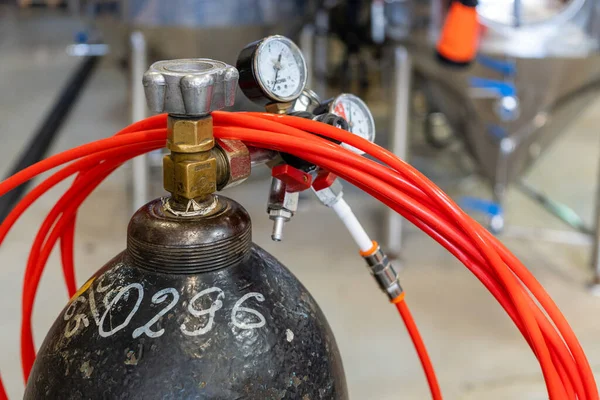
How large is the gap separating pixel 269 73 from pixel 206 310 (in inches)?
10.3

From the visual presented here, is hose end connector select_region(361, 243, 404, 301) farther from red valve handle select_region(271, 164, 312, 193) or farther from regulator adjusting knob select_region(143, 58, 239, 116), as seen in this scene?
regulator adjusting knob select_region(143, 58, 239, 116)

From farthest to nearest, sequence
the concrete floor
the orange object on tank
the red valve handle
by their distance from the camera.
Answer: the concrete floor, the orange object on tank, the red valve handle

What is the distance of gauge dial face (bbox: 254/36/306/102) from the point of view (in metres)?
0.71

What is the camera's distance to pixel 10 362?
5.57ft

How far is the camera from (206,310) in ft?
2.00

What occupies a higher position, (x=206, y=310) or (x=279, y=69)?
(x=279, y=69)

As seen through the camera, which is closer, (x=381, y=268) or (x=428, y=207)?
(x=428, y=207)

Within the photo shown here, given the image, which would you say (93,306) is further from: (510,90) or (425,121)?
(425,121)

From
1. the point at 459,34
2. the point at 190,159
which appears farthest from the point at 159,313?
the point at 459,34

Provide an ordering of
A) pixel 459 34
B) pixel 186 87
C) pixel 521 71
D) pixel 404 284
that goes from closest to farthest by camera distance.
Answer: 1. pixel 186 87
2. pixel 459 34
3. pixel 521 71
4. pixel 404 284

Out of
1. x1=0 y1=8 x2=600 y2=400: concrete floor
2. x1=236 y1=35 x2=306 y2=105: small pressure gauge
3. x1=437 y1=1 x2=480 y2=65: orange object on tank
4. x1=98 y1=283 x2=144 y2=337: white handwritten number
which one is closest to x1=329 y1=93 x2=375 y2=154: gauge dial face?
x1=236 y1=35 x2=306 y2=105: small pressure gauge

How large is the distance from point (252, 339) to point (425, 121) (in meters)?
2.66

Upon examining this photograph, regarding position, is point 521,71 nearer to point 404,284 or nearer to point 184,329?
point 404,284

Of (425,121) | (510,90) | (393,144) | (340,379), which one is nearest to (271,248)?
(393,144)
